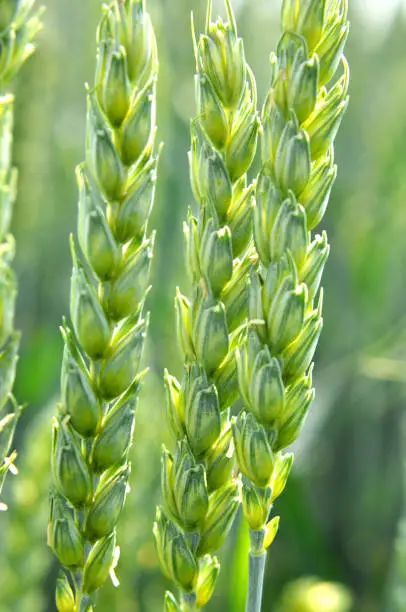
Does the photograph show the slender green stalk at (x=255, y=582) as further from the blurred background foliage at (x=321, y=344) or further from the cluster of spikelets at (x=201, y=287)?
the blurred background foliage at (x=321, y=344)

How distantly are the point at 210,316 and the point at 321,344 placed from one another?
83.8 inches

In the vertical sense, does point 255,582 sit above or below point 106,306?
below

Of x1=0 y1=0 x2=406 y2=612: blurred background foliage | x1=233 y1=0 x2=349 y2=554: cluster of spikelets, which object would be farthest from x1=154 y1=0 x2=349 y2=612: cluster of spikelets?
x1=0 y1=0 x2=406 y2=612: blurred background foliage

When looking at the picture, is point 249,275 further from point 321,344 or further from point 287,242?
point 321,344

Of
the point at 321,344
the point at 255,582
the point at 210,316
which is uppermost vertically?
the point at 321,344

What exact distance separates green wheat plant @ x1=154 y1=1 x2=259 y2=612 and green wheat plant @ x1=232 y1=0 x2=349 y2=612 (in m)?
0.02

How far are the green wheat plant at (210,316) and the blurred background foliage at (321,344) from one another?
1.49 ft

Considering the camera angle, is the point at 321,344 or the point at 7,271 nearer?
the point at 7,271

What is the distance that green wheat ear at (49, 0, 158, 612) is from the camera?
495mm

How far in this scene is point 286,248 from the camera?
20.4 inches

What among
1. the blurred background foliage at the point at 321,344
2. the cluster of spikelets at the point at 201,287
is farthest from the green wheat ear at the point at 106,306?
the blurred background foliage at the point at 321,344

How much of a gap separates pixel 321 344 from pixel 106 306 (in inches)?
84.5

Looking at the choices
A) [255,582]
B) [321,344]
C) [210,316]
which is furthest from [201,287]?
[321,344]

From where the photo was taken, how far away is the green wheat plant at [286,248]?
1.67 ft
